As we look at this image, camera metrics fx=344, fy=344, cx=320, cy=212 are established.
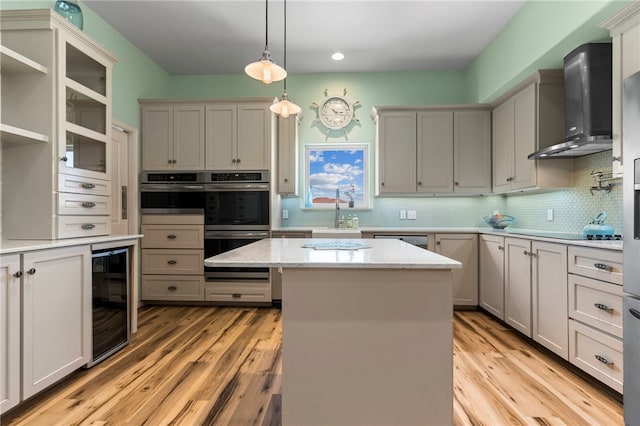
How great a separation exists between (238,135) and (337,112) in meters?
1.38

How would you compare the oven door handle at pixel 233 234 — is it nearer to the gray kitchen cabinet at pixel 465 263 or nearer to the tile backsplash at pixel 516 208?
the tile backsplash at pixel 516 208

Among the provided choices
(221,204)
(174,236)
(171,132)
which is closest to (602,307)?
(221,204)

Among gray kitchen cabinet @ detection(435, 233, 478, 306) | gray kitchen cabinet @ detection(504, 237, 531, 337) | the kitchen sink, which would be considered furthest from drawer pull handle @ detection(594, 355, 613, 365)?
the kitchen sink

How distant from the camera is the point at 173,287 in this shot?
3.97m

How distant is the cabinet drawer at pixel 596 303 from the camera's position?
6.45ft

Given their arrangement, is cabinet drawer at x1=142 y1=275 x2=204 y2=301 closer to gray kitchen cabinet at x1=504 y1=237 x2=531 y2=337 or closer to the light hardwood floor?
the light hardwood floor

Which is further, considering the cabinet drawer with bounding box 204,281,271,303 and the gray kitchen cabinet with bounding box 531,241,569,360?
the cabinet drawer with bounding box 204,281,271,303

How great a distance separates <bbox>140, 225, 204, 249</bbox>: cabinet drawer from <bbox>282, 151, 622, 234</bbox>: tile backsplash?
1134 mm

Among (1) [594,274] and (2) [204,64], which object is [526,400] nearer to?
(1) [594,274]

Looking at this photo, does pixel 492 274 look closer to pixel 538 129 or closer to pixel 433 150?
pixel 538 129

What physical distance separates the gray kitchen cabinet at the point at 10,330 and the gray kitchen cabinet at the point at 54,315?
37 millimetres

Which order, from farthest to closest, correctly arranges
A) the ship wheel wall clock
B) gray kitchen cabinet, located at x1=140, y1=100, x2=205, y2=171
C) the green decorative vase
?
the ship wheel wall clock → gray kitchen cabinet, located at x1=140, y1=100, x2=205, y2=171 → the green decorative vase

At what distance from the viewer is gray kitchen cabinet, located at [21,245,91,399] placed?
1.85m

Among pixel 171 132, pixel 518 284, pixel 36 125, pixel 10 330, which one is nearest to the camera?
pixel 10 330
